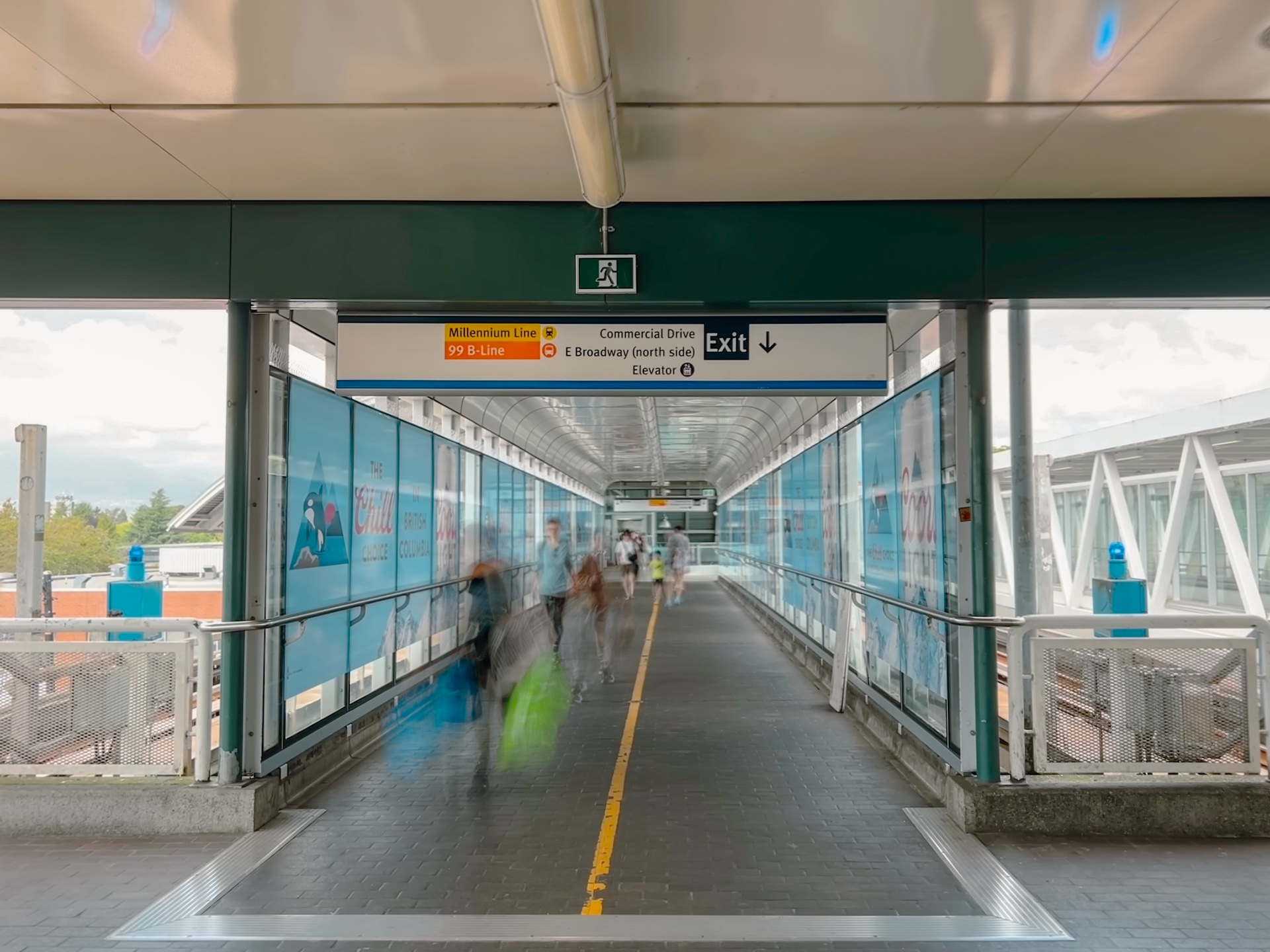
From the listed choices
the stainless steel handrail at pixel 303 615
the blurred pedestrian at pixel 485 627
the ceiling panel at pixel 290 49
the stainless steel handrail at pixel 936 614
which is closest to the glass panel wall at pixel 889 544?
the stainless steel handrail at pixel 936 614

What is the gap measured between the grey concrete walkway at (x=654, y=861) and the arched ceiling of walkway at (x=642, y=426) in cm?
430

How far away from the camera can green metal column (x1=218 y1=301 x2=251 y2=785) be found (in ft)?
17.6

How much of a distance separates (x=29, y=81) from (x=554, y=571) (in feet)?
21.7

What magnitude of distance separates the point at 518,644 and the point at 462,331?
826 cm

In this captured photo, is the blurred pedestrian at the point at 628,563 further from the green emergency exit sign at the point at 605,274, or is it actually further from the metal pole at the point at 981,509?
the green emergency exit sign at the point at 605,274

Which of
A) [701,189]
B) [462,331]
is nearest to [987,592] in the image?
[701,189]

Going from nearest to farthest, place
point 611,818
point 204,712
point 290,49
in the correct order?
point 290,49, point 204,712, point 611,818

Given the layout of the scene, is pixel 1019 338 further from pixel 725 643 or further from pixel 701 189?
pixel 725 643

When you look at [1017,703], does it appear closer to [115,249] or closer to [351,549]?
[351,549]

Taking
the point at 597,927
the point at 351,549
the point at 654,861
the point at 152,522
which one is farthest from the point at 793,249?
the point at 152,522

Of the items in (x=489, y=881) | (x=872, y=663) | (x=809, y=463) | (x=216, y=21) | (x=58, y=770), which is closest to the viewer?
(x=216, y=21)

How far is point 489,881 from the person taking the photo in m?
4.31

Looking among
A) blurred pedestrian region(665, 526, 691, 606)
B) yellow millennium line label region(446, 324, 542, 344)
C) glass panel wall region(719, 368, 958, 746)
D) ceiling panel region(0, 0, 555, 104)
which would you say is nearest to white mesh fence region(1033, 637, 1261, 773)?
glass panel wall region(719, 368, 958, 746)

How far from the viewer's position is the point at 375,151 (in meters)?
4.66
